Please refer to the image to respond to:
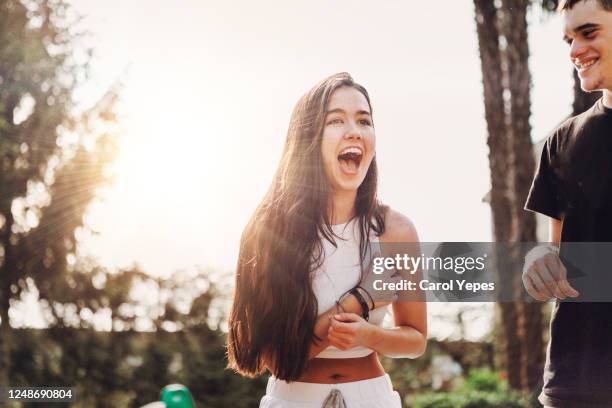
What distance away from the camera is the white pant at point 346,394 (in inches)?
91.2

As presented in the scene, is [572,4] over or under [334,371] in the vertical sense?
over

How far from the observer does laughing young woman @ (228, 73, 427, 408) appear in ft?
7.48

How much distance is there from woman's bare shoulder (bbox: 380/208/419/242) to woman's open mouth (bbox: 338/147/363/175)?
19cm

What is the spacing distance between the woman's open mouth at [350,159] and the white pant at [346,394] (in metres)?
0.67

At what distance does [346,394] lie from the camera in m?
2.31

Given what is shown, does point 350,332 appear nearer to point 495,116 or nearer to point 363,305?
point 363,305

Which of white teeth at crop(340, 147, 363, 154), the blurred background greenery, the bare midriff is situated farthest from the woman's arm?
the blurred background greenery

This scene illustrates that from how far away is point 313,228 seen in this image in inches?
96.4

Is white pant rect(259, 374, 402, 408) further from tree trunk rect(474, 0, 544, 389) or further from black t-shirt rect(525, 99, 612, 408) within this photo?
tree trunk rect(474, 0, 544, 389)

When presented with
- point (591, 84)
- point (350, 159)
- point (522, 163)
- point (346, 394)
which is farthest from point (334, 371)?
point (522, 163)

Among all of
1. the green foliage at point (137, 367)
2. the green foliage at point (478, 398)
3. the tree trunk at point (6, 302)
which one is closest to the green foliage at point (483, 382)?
the green foliage at point (478, 398)

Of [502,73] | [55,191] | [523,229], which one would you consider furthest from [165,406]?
[55,191]

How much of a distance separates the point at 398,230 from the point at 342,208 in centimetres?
21

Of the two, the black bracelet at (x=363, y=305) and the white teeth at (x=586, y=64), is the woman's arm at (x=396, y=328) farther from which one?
the white teeth at (x=586, y=64)
